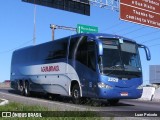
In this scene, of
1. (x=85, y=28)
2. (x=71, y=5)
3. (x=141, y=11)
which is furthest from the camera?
(x=85, y=28)

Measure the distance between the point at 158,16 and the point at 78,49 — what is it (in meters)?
9.82

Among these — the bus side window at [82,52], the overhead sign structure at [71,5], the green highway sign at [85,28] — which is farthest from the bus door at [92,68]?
the green highway sign at [85,28]

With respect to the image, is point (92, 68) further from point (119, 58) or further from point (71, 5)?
point (71, 5)

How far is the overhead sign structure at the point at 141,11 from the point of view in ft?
82.1

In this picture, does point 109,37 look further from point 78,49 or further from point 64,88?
point 64,88

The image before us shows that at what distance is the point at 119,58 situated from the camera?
59.2ft

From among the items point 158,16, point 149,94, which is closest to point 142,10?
point 158,16

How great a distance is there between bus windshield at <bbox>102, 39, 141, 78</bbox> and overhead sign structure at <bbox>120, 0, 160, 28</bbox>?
21.1ft

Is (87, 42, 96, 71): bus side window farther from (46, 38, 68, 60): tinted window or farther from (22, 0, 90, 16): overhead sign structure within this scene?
(22, 0, 90, 16): overhead sign structure

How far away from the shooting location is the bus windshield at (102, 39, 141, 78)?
17.8 meters

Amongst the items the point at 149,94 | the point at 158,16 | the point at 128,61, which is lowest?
the point at 149,94

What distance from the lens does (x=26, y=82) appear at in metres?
26.9

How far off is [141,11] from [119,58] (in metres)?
8.72

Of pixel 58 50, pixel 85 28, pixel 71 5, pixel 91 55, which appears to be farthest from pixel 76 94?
pixel 85 28
